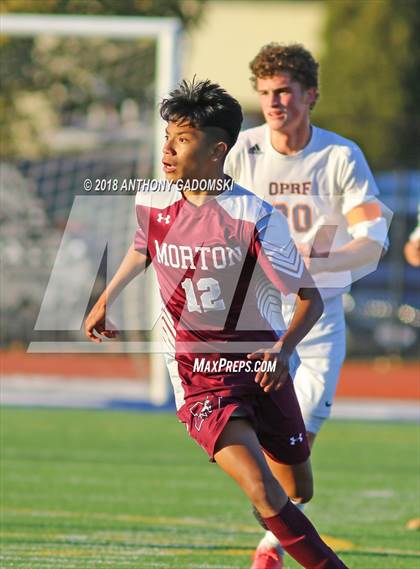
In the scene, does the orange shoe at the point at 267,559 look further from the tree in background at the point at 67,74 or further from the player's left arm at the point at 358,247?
the tree in background at the point at 67,74

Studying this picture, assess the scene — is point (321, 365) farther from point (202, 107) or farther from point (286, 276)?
point (202, 107)

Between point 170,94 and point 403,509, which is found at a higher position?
point 170,94

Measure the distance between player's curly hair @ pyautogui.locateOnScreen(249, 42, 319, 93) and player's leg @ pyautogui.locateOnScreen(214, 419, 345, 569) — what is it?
2166 millimetres

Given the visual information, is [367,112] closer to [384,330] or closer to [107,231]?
[384,330]

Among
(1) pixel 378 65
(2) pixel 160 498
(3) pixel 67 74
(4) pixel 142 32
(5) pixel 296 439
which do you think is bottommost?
(1) pixel 378 65

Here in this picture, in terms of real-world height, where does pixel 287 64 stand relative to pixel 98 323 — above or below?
above

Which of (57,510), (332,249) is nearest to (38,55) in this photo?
(57,510)

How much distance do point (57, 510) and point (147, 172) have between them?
28.0 ft

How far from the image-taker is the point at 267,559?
5.79 m

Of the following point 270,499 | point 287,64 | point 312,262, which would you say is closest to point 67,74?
point 287,64

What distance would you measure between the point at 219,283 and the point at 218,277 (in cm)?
3

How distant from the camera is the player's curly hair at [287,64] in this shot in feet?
20.5

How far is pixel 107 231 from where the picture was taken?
1553 centimetres

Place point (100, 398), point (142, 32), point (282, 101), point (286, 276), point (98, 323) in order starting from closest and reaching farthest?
point (286, 276) < point (98, 323) < point (282, 101) < point (142, 32) < point (100, 398)
